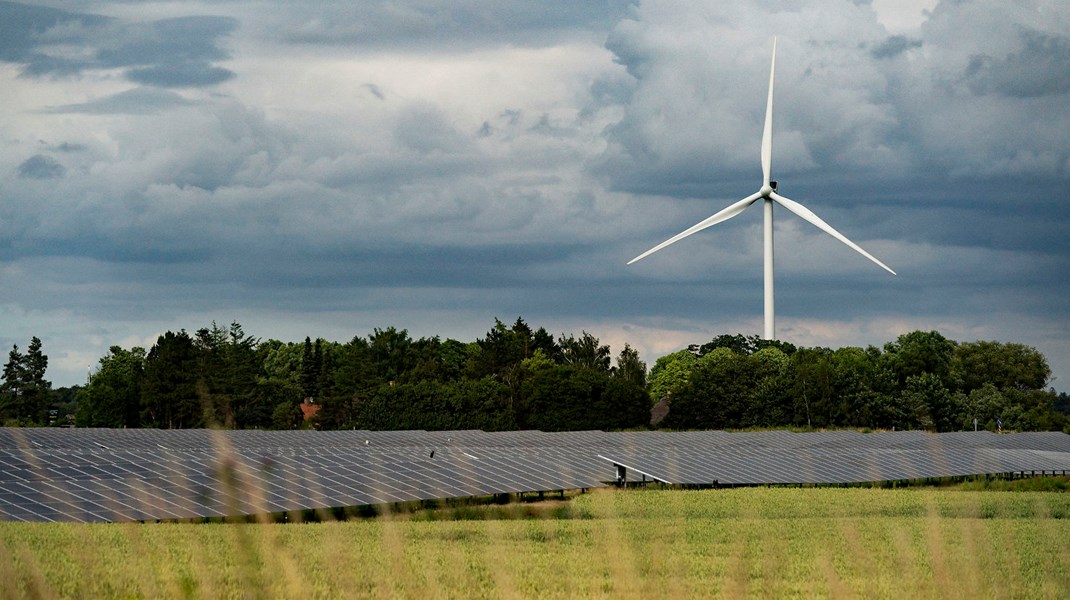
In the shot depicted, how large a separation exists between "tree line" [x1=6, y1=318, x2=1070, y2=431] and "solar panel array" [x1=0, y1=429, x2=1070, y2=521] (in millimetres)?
19614

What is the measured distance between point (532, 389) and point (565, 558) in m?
93.4

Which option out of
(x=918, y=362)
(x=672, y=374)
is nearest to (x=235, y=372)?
(x=672, y=374)

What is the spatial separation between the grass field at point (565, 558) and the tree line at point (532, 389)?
76445mm

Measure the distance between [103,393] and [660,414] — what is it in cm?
6386

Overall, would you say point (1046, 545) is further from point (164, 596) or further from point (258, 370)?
point (258, 370)

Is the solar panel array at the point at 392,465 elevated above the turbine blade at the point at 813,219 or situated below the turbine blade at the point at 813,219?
below

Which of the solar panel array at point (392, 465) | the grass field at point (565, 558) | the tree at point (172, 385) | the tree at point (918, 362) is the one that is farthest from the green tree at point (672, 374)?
the grass field at point (565, 558)

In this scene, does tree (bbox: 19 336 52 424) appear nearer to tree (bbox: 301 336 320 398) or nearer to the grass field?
tree (bbox: 301 336 320 398)

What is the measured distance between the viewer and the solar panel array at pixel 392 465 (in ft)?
102

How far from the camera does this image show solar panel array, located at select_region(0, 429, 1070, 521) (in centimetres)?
3119

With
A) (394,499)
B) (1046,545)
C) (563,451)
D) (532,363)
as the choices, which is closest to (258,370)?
(532,363)

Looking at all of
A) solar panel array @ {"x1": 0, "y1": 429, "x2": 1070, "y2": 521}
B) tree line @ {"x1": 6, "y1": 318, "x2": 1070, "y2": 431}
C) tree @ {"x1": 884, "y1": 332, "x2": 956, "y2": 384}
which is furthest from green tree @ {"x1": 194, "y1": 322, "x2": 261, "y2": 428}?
tree @ {"x1": 884, "y1": 332, "x2": 956, "y2": 384}

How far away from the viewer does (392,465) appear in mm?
45594

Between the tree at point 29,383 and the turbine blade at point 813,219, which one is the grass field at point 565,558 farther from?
the tree at point 29,383
